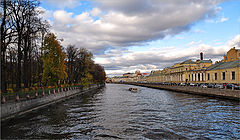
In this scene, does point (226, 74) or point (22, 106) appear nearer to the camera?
point (22, 106)

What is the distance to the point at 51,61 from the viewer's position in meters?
44.0

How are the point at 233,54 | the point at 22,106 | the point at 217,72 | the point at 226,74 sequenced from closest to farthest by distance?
the point at 22,106, the point at 226,74, the point at 217,72, the point at 233,54

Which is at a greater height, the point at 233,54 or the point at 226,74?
the point at 233,54

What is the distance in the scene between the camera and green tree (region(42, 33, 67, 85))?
43844 mm

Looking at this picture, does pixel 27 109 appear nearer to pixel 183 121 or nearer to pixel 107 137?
pixel 107 137

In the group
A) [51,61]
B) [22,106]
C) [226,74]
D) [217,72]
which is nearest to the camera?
[22,106]

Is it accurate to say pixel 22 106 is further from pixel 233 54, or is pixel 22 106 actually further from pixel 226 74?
pixel 233 54

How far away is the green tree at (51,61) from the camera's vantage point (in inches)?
1726

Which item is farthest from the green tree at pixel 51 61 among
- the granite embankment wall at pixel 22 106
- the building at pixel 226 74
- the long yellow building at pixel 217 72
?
the long yellow building at pixel 217 72

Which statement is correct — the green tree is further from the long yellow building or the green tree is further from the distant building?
the distant building

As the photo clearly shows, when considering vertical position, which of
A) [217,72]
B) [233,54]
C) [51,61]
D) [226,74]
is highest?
[233,54]

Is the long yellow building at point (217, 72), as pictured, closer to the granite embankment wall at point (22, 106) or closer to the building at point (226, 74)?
the building at point (226, 74)

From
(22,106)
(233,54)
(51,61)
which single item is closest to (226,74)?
(233,54)

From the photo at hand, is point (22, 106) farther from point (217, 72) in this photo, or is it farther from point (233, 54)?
point (233, 54)
